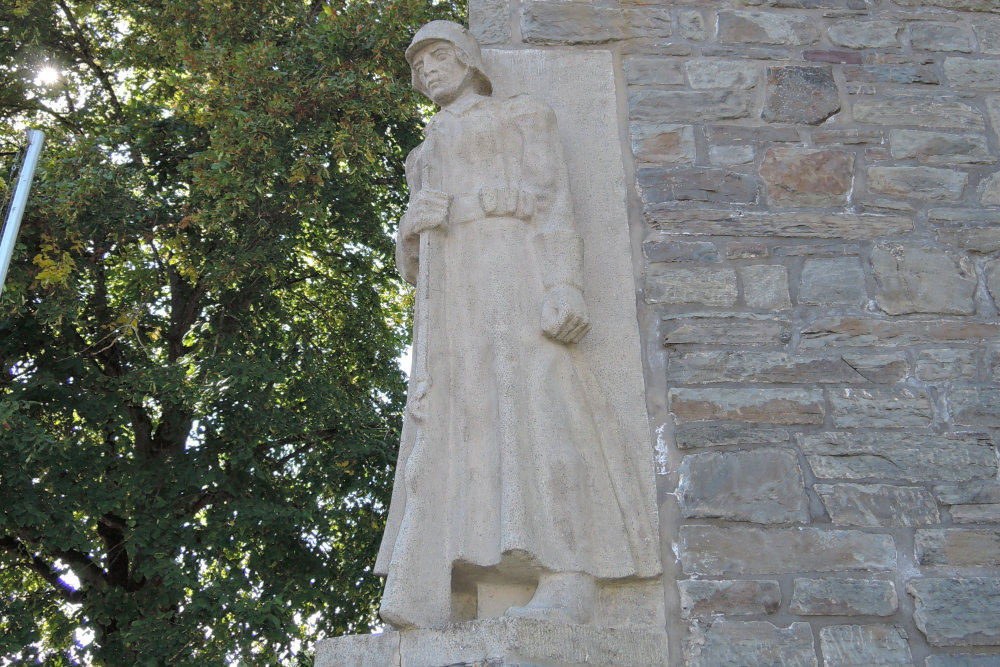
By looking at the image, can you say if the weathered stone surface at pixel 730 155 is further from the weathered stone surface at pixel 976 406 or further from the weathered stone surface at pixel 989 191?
the weathered stone surface at pixel 976 406

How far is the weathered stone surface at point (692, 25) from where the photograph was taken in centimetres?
446

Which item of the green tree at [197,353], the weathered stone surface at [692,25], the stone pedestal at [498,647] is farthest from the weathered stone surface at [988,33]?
the green tree at [197,353]

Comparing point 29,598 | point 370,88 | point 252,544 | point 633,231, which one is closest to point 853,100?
point 633,231

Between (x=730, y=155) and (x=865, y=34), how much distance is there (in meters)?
0.91

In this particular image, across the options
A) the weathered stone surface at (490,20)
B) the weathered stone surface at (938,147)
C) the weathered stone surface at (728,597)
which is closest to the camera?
the weathered stone surface at (728,597)

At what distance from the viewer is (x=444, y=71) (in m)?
4.10

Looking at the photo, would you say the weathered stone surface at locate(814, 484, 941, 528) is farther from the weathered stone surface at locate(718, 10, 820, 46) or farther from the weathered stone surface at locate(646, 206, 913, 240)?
the weathered stone surface at locate(718, 10, 820, 46)

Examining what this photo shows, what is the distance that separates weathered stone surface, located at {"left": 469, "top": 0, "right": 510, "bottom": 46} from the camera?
4.40 meters

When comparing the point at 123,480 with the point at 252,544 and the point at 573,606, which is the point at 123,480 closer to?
the point at 252,544

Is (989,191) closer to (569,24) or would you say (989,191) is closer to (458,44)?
(569,24)

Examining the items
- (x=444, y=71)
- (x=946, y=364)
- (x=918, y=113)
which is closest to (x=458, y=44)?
(x=444, y=71)

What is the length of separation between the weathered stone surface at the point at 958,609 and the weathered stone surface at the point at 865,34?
2224 mm

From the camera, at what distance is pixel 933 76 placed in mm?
4477

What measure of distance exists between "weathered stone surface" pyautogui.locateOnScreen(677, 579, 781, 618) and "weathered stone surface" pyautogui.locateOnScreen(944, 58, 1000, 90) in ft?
7.71
